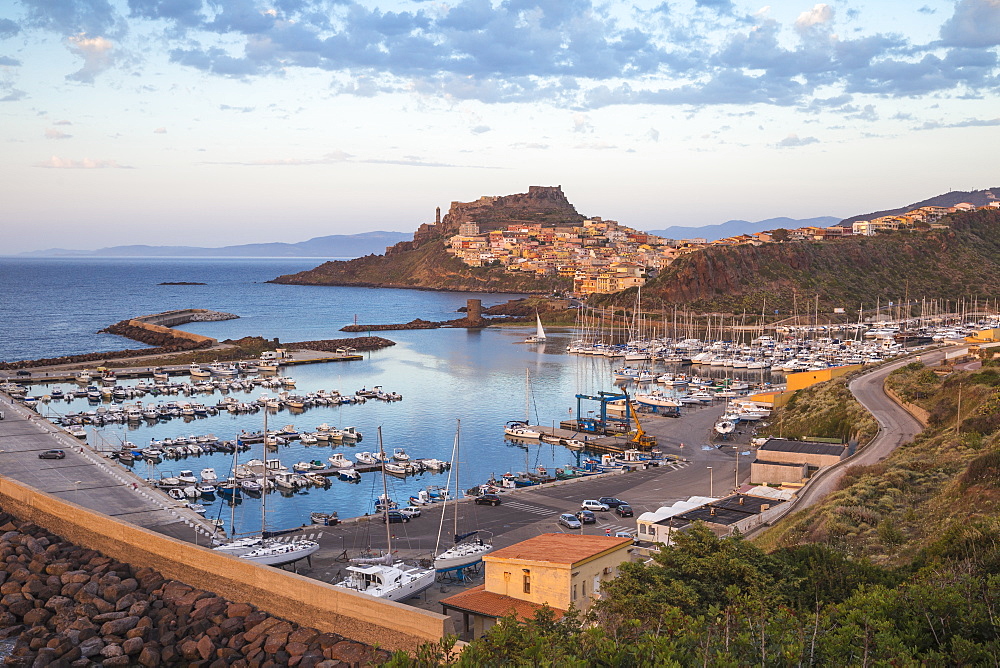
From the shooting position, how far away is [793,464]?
24359 millimetres

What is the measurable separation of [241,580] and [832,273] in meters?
86.1

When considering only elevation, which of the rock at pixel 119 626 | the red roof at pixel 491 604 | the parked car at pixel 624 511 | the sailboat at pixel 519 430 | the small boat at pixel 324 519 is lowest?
the sailboat at pixel 519 430

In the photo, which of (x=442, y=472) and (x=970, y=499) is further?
(x=442, y=472)

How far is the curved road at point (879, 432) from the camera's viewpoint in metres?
20.2

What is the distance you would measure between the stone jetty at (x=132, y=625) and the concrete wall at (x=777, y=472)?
15.5m

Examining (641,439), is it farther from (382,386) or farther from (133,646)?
(133,646)

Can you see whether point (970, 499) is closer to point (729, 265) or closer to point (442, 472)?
point (442, 472)

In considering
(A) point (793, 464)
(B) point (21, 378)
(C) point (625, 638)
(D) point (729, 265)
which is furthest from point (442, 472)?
(D) point (729, 265)

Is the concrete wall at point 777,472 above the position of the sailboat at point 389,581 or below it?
below

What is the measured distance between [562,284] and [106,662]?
341 feet

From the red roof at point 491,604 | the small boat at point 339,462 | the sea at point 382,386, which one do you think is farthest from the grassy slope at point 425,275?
the red roof at point 491,604

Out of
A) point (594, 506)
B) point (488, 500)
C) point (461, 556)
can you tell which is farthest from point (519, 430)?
point (461, 556)

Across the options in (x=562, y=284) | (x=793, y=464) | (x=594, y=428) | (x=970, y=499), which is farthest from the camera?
(x=562, y=284)

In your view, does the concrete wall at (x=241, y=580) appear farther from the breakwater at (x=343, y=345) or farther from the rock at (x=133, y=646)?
the breakwater at (x=343, y=345)
